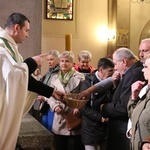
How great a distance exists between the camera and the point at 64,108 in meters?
3.65

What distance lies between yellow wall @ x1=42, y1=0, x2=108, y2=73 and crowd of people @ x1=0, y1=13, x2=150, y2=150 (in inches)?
173

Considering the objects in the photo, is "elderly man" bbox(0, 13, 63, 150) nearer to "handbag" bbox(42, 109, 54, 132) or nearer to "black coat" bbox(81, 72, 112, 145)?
"black coat" bbox(81, 72, 112, 145)

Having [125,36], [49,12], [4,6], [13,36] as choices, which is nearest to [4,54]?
[13,36]

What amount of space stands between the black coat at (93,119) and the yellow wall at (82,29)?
5.14m

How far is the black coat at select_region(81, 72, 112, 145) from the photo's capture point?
3.23 metres

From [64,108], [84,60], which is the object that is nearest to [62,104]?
[64,108]

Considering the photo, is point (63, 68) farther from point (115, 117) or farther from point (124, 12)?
point (124, 12)

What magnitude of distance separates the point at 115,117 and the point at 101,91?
34 centimetres

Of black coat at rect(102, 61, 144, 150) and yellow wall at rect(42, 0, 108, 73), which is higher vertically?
yellow wall at rect(42, 0, 108, 73)

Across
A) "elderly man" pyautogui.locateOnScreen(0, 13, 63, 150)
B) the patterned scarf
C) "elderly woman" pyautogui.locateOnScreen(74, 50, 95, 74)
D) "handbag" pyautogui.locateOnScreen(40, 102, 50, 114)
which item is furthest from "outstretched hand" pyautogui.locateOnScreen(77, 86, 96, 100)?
"elderly woman" pyautogui.locateOnScreen(74, 50, 95, 74)

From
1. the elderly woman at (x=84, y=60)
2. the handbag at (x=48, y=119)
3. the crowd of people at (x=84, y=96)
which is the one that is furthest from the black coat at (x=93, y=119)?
the elderly woman at (x=84, y=60)

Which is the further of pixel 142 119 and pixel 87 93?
pixel 87 93

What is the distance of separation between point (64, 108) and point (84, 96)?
56cm

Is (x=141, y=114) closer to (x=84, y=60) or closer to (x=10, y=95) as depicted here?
(x=10, y=95)
